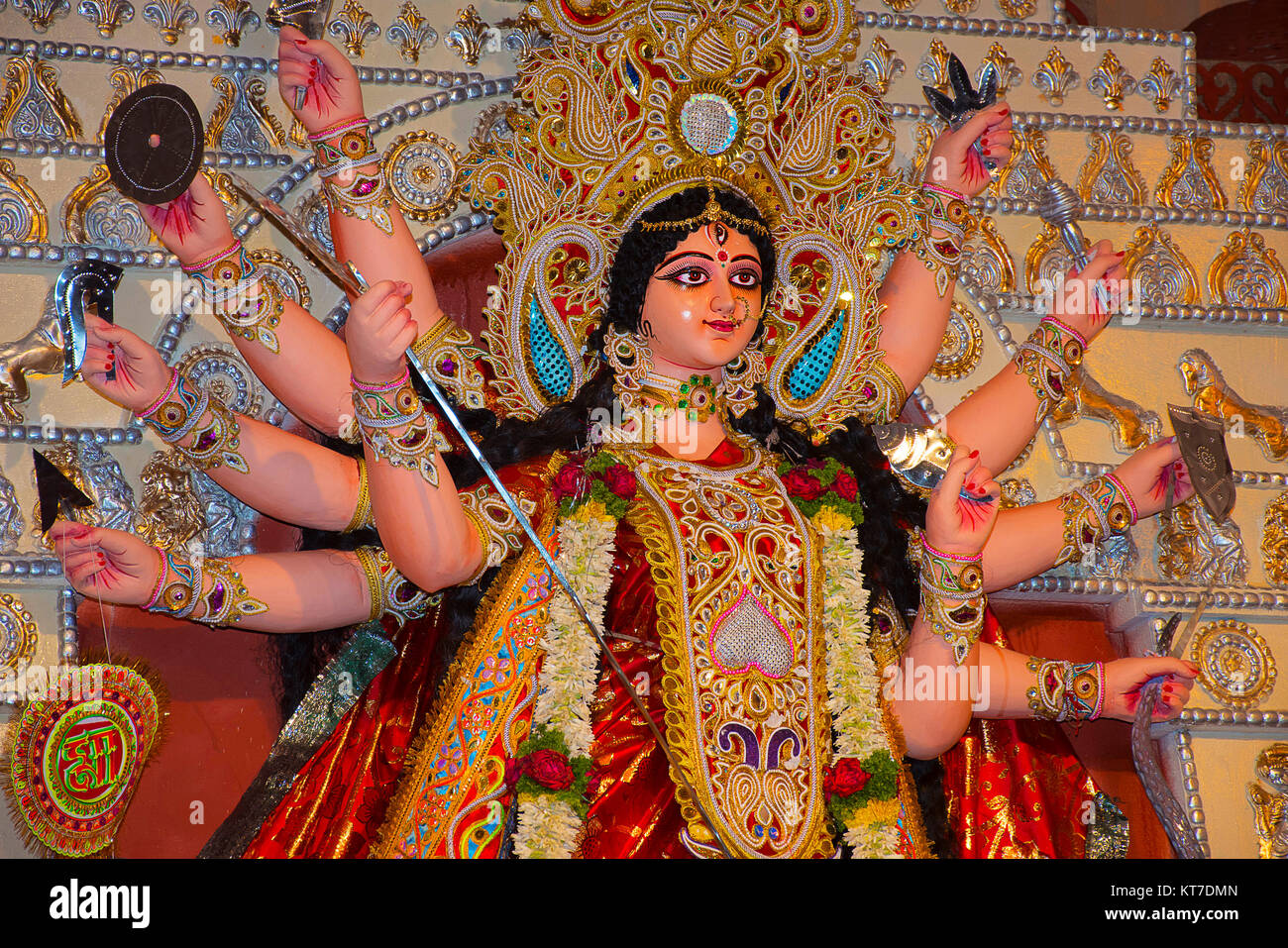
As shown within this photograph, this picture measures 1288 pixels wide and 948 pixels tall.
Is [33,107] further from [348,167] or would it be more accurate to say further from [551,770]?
[551,770]

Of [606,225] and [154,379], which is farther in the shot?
[606,225]

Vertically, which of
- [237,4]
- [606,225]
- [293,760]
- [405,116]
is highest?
[237,4]

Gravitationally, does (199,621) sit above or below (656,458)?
below

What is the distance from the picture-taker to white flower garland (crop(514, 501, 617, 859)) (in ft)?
10.9

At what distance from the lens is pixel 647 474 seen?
382 centimetres

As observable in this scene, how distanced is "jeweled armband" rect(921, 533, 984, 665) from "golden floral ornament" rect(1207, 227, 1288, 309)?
1.73 m

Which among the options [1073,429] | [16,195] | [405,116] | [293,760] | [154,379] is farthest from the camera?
[1073,429]

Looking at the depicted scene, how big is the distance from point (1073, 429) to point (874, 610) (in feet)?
3.52

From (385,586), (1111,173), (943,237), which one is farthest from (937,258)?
(385,586)

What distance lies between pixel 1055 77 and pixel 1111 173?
0.34m

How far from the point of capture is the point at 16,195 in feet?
13.0

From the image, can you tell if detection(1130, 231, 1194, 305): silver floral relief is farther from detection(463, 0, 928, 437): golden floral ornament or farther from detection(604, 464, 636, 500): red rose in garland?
detection(604, 464, 636, 500): red rose in garland

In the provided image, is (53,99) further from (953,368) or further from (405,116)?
(953,368)

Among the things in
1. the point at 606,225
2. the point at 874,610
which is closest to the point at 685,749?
the point at 874,610
